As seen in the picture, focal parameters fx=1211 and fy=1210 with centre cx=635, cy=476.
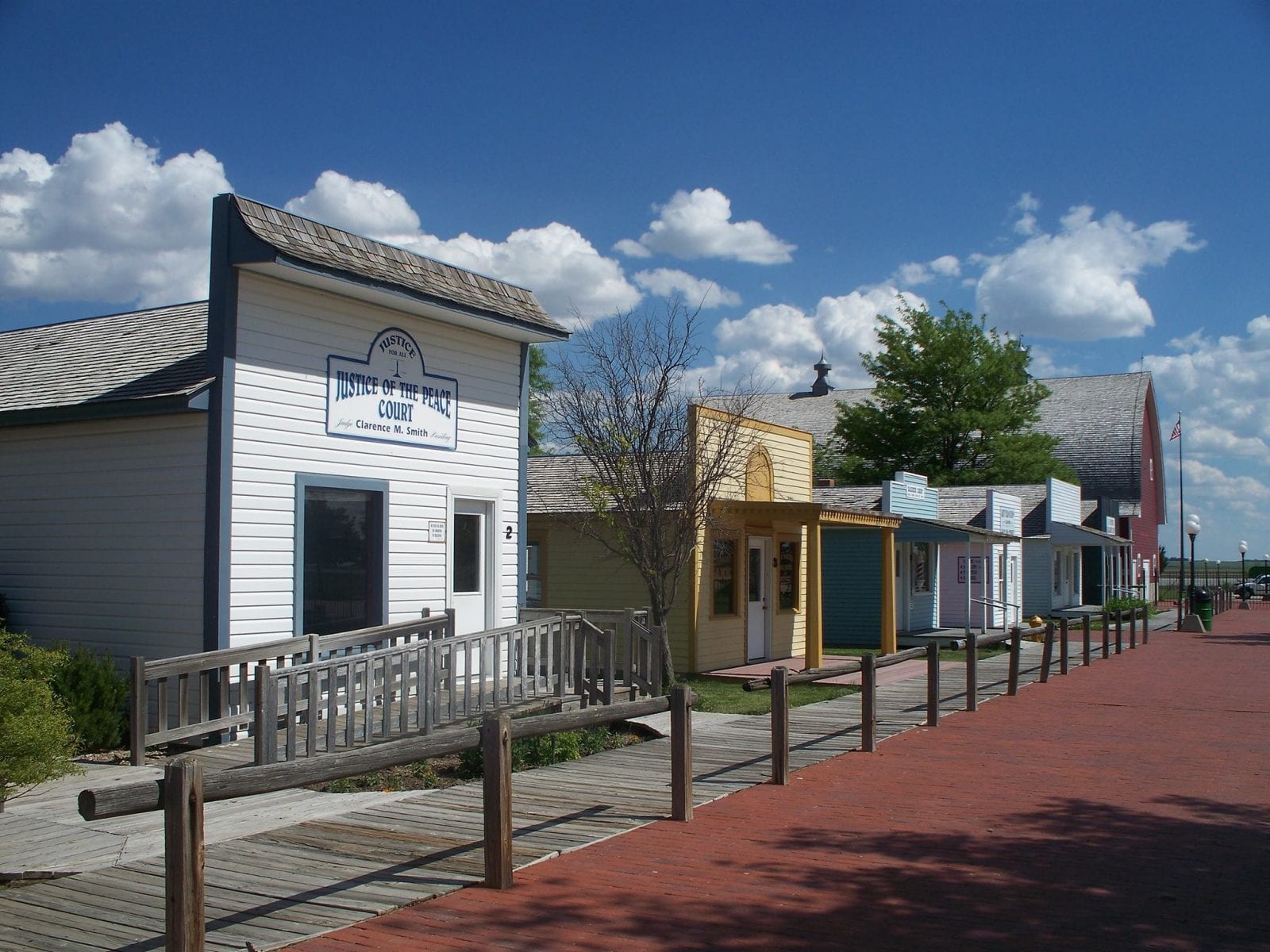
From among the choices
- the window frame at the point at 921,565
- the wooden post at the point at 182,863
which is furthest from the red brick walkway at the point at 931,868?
the window frame at the point at 921,565

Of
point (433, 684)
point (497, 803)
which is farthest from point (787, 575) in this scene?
point (497, 803)

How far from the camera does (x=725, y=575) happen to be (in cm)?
2062

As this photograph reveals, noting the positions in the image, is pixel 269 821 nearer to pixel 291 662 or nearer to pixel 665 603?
pixel 291 662

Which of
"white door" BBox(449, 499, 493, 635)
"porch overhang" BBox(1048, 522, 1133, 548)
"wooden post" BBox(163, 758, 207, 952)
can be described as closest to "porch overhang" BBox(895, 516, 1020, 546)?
"porch overhang" BBox(1048, 522, 1133, 548)

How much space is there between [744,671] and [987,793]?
1076 centimetres

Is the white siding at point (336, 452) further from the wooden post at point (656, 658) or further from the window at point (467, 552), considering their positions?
the wooden post at point (656, 658)

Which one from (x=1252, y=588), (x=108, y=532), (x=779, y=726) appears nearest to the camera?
(x=779, y=726)

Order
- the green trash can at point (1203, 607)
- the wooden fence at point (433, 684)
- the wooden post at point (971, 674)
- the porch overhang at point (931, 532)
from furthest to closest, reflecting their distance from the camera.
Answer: the green trash can at point (1203, 607)
the porch overhang at point (931, 532)
the wooden post at point (971, 674)
the wooden fence at point (433, 684)

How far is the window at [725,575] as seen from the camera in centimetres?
2027

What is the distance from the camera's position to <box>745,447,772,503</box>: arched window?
20.8 meters

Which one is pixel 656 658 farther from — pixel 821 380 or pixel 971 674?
pixel 821 380

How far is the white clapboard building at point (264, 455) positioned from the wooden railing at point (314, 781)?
205 inches

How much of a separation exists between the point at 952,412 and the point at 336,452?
38032mm

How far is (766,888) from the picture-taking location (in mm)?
6539
